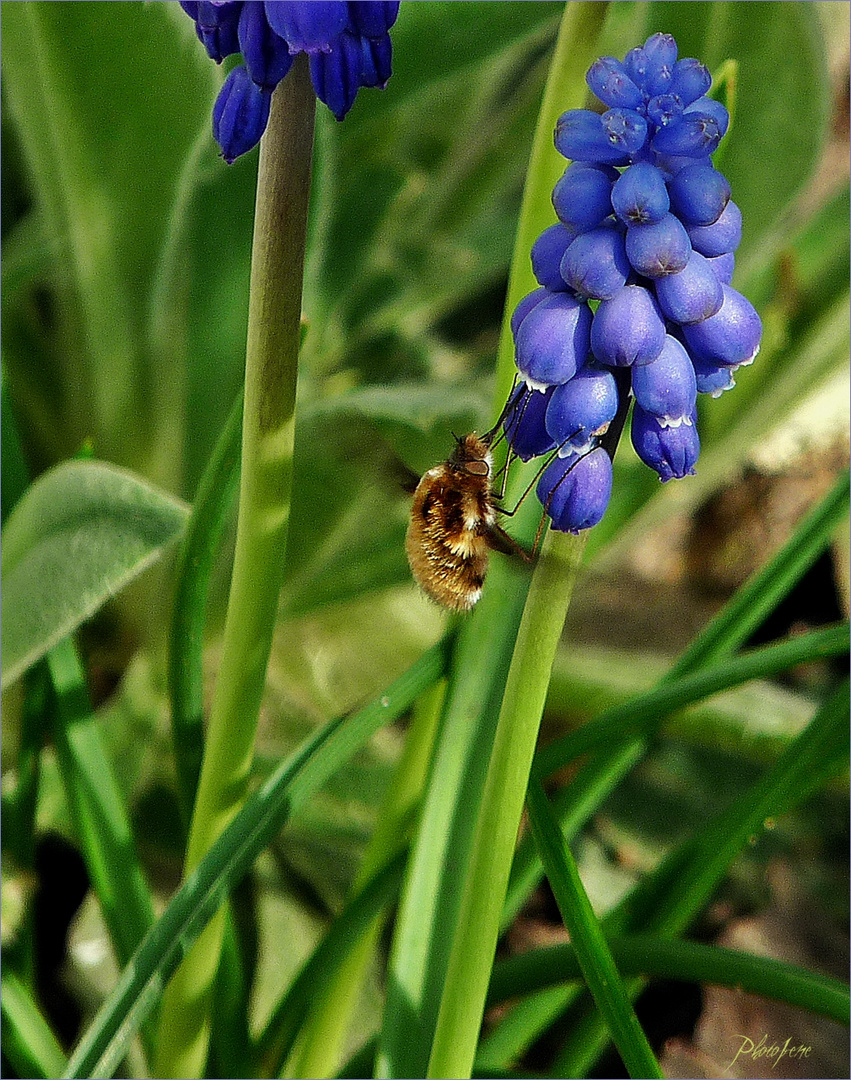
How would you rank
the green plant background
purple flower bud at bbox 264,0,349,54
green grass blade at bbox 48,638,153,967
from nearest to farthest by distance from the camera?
purple flower bud at bbox 264,0,349,54 → green grass blade at bbox 48,638,153,967 → the green plant background

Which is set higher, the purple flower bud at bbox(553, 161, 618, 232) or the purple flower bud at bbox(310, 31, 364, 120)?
the purple flower bud at bbox(310, 31, 364, 120)

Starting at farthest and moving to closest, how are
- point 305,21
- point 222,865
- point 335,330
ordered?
1. point 335,330
2. point 222,865
3. point 305,21

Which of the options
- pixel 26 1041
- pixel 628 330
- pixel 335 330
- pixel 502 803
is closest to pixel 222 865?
pixel 502 803

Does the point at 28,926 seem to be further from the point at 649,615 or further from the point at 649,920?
the point at 649,615

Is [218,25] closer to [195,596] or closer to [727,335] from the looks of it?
[727,335]

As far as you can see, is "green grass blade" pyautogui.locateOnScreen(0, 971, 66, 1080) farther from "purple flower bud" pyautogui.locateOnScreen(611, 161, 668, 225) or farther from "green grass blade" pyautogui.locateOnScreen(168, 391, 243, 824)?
"purple flower bud" pyautogui.locateOnScreen(611, 161, 668, 225)

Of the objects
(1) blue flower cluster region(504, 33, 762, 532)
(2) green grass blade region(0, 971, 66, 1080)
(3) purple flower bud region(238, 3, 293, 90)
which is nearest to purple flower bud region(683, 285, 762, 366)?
(1) blue flower cluster region(504, 33, 762, 532)
